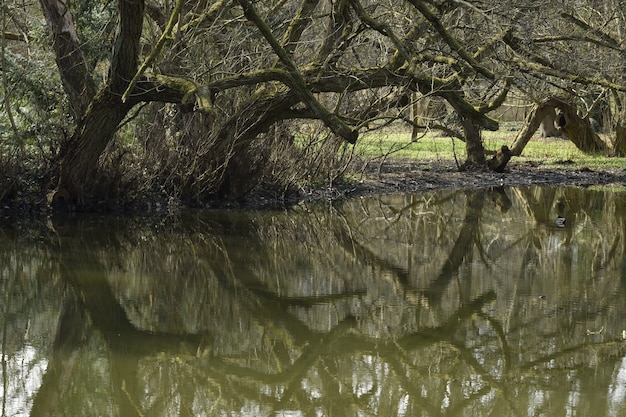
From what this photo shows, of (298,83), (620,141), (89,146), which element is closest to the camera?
(298,83)

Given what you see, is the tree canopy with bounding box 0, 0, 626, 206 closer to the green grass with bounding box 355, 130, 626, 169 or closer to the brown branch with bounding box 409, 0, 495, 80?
the brown branch with bounding box 409, 0, 495, 80

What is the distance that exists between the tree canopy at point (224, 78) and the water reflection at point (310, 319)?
1.45 metres

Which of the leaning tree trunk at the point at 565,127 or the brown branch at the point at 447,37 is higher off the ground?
the leaning tree trunk at the point at 565,127

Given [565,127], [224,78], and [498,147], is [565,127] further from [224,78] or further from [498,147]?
[224,78]

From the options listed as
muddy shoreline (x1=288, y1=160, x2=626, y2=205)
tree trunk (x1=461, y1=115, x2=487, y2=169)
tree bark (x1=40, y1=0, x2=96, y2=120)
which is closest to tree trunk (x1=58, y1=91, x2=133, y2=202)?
tree bark (x1=40, y1=0, x2=96, y2=120)

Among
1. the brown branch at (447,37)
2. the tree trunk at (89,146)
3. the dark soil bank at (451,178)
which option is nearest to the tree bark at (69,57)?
the tree trunk at (89,146)

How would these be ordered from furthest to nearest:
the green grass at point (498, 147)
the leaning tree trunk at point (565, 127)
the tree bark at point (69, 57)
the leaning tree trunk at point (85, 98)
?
the green grass at point (498, 147), the leaning tree trunk at point (565, 127), the tree bark at point (69, 57), the leaning tree trunk at point (85, 98)

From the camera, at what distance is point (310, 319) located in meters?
7.95

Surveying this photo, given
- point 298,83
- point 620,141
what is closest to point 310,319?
point 298,83

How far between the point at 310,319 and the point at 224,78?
5075 mm

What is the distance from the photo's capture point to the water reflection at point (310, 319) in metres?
5.94

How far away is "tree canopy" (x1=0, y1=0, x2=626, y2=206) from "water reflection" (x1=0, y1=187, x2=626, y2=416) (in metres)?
1.45

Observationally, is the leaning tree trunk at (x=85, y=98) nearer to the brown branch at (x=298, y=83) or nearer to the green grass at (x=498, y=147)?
the brown branch at (x=298, y=83)

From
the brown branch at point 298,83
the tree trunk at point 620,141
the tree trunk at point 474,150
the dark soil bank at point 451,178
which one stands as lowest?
the brown branch at point 298,83
